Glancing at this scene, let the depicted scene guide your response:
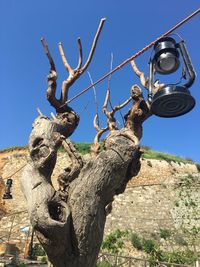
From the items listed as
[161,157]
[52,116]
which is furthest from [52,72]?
[161,157]

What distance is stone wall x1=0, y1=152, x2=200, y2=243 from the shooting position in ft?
52.1

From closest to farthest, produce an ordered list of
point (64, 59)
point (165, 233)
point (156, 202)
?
1. point (64, 59)
2. point (165, 233)
3. point (156, 202)

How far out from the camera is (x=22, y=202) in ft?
67.5

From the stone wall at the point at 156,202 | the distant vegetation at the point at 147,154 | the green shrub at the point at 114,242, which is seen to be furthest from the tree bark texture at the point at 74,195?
the distant vegetation at the point at 147,154

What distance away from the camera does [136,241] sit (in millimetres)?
13688

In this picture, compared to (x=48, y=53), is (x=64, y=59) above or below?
above

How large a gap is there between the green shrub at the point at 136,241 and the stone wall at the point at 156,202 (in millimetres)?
1081

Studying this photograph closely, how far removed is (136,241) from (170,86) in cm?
1231

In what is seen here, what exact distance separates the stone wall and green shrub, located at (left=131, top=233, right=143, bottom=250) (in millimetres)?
1081

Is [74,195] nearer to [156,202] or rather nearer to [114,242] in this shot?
[114,242]

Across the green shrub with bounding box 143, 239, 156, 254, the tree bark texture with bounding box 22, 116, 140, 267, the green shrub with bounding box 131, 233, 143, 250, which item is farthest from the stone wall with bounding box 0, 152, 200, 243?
the tree bark texture with bounding box 22, 116, 140, 267

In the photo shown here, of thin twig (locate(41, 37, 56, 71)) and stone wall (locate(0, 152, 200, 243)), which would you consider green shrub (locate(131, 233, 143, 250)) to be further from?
thin twig (locate(41, 37, 56, 71))

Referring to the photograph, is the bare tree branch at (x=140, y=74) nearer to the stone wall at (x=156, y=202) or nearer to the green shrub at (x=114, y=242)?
the green shrub at (x=114, y=242)

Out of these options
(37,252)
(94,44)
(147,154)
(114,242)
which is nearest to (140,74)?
(94,44)
